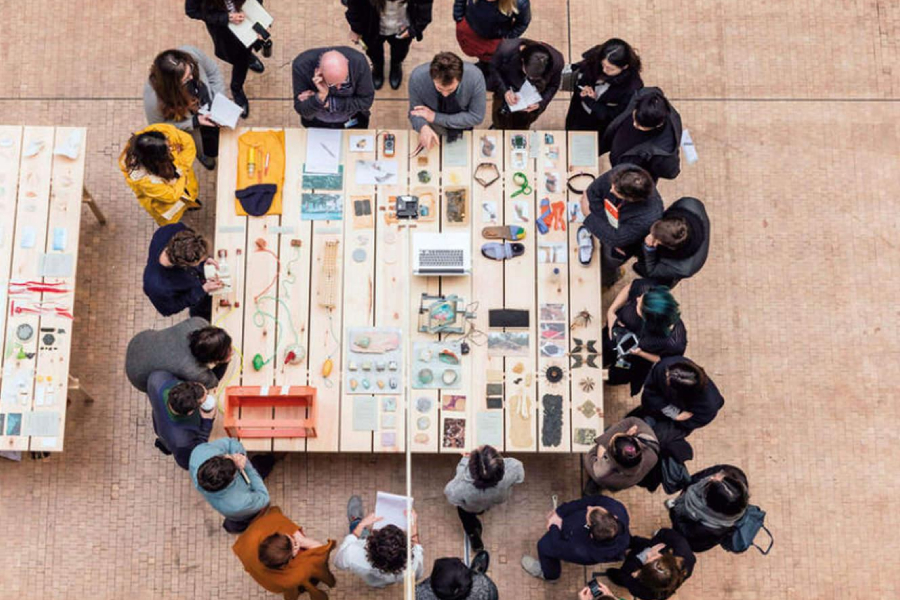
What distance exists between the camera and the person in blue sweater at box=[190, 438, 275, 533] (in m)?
4.92

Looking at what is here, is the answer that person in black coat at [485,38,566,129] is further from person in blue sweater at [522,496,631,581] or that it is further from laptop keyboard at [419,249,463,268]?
person in blue sweater at [522,496,631,581]

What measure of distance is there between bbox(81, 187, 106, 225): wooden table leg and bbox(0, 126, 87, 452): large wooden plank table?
0.32 m

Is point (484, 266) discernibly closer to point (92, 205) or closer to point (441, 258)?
point (441, 258)

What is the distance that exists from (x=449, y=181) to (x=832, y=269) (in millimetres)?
3452

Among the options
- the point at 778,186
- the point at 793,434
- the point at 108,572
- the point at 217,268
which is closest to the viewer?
the point at 217,268

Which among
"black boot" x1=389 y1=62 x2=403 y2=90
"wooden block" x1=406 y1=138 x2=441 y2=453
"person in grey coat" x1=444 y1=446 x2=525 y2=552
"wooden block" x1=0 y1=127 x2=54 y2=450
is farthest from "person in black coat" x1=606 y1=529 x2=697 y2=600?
"wooden block" x1=0 y1=127 x2=54 y2=450

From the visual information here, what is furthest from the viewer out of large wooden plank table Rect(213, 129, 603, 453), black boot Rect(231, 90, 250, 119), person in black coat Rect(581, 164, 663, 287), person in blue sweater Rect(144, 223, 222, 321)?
black boot Rect(231, 90, 250, 119)

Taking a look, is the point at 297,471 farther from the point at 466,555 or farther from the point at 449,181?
the point at 449,181

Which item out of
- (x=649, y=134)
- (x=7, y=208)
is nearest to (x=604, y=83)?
(x=649, y=134)

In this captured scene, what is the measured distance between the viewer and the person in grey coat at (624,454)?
5.09 meters

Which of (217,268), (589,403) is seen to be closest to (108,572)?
(217,268)

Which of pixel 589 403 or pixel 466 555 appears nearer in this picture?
pixel 589 403

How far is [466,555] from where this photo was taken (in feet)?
20.3

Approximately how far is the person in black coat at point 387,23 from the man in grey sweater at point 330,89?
497 mm
